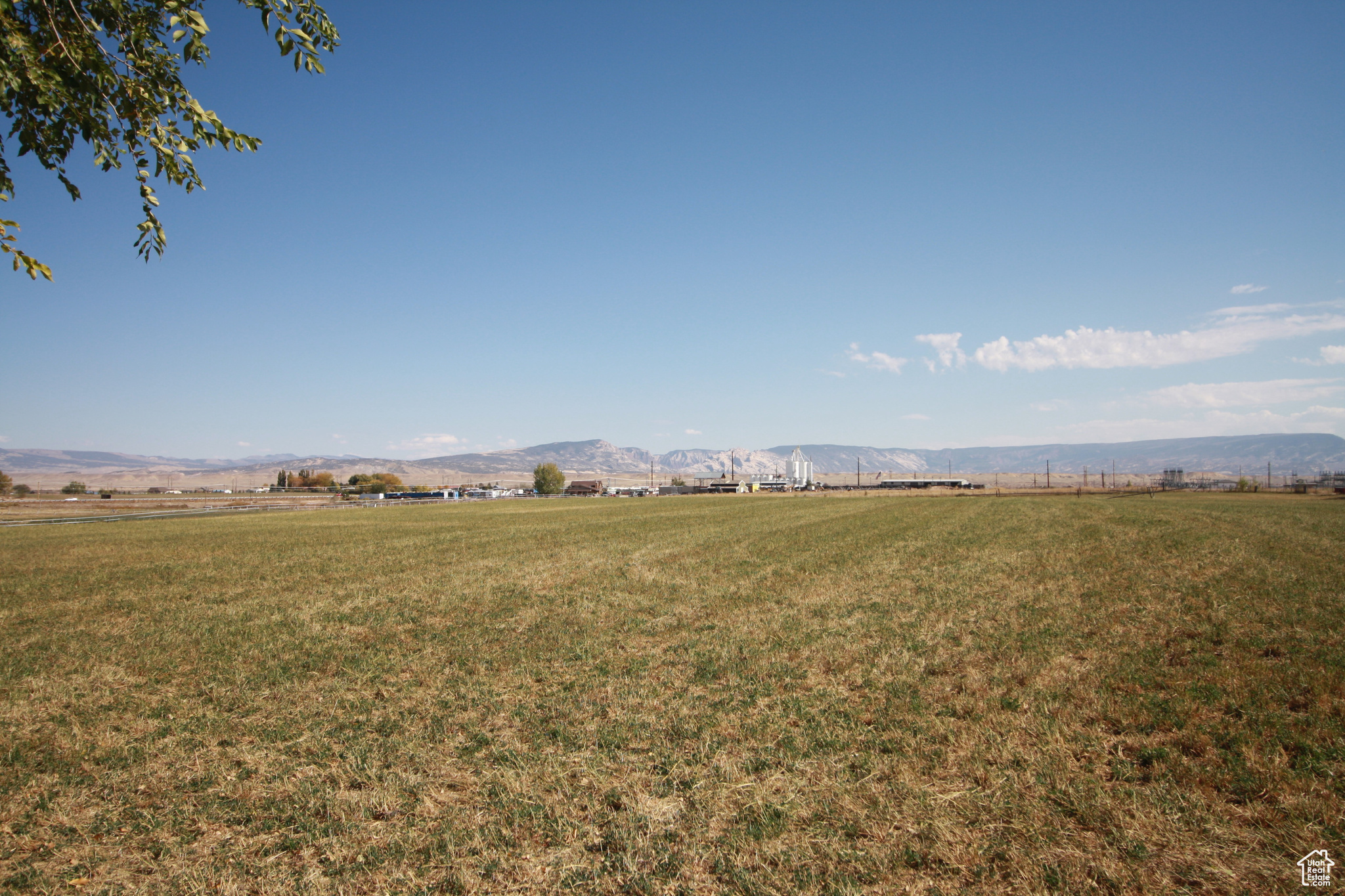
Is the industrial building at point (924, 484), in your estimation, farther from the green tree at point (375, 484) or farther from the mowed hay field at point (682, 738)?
the mowed hay field at point (682, 738)

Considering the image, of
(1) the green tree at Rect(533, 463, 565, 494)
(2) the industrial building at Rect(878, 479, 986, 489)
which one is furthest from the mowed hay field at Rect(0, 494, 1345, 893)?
(2) the industrial building at Rect(878, 479, 986, 489)

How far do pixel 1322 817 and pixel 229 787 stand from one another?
9.77 meters

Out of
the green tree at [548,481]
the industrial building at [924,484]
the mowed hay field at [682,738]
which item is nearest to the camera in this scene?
the mowed hay field at [682,738]

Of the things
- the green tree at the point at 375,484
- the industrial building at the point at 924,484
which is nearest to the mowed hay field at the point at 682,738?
the industrial building at the point at 924,484

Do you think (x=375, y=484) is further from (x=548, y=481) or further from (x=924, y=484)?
(x=924, y=484)

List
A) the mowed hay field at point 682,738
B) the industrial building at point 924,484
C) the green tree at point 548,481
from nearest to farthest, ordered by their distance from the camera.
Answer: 1. the mowed hay field at point 682,738
2. the industrial building at point 924,484
3. the green tree at point 548,481

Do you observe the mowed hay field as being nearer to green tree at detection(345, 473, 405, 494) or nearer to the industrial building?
the industrial building

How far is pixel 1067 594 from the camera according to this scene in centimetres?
1480

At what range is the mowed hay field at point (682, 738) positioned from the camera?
15.2 ft

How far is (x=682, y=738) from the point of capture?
22.5ft

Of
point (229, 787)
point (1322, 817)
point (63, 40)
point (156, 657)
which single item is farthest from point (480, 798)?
point (156, 657)

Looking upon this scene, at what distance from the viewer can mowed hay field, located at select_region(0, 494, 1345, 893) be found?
15.2 ft

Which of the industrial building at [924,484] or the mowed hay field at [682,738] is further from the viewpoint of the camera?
the industrial building at [924,484]

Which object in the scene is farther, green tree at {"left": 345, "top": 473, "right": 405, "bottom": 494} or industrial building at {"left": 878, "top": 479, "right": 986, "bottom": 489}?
green tree at {"left": 345, "top": 473, "right": 405, "bottom": 494}
